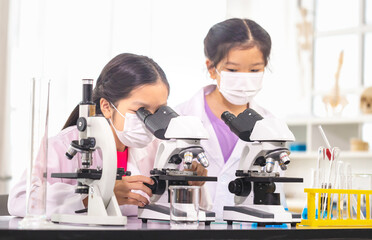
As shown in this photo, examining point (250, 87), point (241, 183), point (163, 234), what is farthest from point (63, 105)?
point (163, 234)

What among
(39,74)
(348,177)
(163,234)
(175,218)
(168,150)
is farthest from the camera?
(39,74)

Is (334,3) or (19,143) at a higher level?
(334,3)

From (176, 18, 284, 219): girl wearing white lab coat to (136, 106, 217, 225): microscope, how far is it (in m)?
0.96

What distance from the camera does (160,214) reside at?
184 cm

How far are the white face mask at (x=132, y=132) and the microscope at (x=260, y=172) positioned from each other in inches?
19.4

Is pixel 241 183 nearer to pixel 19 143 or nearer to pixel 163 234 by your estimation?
pixel 163 234

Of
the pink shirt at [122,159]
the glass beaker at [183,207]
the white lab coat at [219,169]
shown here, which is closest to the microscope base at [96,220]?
the glass beaker at [183,207]

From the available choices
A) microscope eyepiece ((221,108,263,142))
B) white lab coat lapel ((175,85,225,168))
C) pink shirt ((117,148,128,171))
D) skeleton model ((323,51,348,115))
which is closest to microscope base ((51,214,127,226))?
microscope eyepiece ((221,108,263,142))

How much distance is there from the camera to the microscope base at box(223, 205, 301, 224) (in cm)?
181

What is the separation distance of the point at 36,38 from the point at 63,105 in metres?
0.50

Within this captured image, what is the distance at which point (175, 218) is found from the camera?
1643mm

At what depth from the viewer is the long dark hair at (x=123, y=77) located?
2.37 metres

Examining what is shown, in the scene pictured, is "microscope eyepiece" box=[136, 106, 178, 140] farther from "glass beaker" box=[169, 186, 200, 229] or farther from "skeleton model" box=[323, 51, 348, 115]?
"skeleton model" box=[323, 51, 348, 115]

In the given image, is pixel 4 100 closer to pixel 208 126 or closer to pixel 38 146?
pixel 208 126
